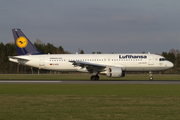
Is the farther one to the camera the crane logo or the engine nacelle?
the crane logo

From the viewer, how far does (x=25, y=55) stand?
37375mm

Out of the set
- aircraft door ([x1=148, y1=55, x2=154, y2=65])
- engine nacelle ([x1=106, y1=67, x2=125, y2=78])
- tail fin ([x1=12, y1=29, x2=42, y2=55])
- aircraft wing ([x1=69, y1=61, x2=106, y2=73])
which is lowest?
engine nacelle ([x1=106, y1=67, x2=125, y2=78])

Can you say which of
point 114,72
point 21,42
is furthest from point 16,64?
point 114,72

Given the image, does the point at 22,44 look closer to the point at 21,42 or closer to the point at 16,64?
the point at 21,42

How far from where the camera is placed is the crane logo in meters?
37.7

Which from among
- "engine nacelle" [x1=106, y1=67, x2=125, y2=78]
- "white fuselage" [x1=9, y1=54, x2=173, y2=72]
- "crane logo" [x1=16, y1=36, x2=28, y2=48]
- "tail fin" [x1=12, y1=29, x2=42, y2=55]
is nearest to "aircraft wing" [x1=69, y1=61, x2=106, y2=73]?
"white fuselage" [x1=9, y1=54, x2=173, y2=72]

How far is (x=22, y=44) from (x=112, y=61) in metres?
15.1

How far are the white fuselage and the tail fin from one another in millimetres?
1517

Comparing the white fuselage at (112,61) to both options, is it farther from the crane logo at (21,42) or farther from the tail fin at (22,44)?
the crane logo at (21,42)

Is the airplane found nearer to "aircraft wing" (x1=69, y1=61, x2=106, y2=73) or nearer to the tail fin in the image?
"aircraft wing" (x1=69, y1=61, x2=106, y2=73)

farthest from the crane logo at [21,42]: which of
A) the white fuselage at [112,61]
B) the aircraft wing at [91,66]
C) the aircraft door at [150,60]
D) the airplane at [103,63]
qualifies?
the aircraft door at [150,60]
